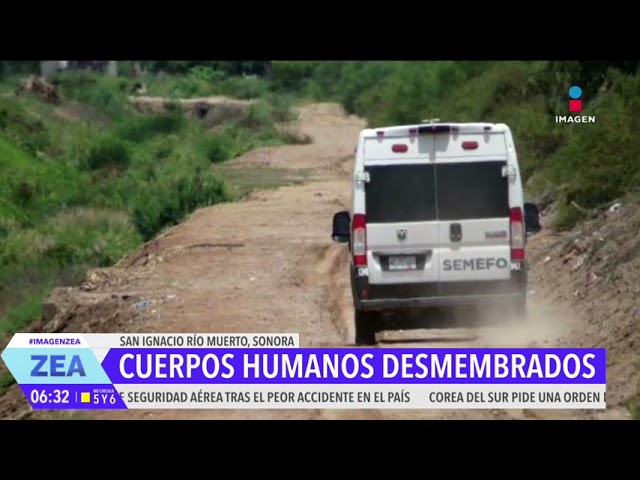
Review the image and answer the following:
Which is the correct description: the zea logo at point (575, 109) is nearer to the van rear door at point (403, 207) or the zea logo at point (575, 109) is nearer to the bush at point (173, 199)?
the van rear door at point (403, 207)

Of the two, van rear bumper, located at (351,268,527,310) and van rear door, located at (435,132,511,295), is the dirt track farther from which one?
van rear door, located at (435,132,511,295)

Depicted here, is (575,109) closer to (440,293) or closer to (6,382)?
(440,293)

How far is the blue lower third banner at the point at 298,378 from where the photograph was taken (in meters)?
10.9

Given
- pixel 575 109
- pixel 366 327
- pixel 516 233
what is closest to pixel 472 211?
pixel 516 233

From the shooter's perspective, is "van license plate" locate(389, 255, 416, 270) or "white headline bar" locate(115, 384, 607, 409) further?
"van license plate" locate(389, 255, 416, 270)

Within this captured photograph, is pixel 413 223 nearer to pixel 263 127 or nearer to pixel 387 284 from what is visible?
pixel 387 284

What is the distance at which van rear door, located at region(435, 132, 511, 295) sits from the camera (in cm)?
1312

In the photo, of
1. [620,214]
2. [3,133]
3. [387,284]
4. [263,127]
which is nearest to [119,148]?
[3,133]

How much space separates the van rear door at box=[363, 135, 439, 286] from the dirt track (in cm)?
88

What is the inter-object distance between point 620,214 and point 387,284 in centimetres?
560

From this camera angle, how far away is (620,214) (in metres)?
17.8

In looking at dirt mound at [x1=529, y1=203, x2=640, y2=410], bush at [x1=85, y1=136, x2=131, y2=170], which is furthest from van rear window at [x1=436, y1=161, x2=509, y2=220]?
bush at [x1=85, y1=136, x2=131, y2=170]

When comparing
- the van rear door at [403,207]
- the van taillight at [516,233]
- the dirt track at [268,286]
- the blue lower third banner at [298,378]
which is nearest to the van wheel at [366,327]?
the dirt track at [268,286]

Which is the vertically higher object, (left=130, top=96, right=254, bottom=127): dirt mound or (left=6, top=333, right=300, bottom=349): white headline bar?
(left=6, top=333, right=300, bottom=349): white headline bar
